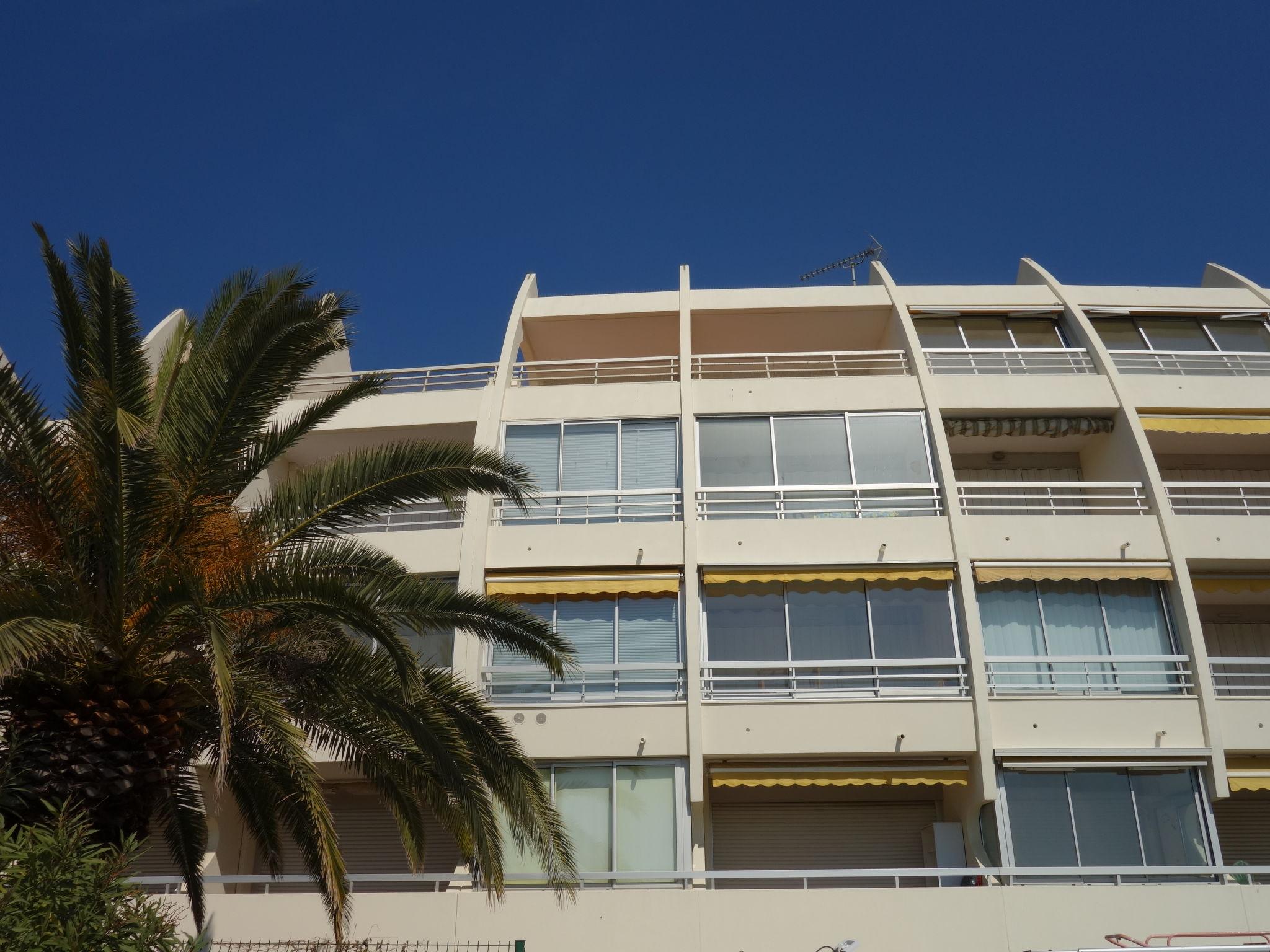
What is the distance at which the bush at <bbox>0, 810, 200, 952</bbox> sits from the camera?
26.9ft

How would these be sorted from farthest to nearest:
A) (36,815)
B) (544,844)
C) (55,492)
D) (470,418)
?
(470,418) < (544,844) < (55,492) < (36,815)

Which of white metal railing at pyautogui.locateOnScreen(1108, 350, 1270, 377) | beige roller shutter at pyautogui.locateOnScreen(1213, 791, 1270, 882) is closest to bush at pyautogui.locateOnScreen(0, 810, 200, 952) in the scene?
beige roller shutter at pyautogui.locateOnScreen(1213, 791, 1270, 882)

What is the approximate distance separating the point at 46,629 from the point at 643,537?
11.6 metres

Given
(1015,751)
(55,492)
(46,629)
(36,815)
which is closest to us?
(46,629)

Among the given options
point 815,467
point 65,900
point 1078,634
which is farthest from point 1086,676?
point 65,900

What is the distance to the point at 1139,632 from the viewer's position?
63.8ft

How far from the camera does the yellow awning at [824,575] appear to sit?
1942 centimetres

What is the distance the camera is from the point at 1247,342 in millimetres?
23625

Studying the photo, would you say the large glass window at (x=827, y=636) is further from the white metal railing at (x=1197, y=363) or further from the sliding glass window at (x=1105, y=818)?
the white metal railing at (x=1197, y=363)

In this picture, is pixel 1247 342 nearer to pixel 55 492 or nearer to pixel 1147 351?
pixel 1147 351

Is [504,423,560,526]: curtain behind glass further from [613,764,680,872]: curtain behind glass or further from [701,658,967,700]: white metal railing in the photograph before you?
[613,764,680,872]: curtain behind glass

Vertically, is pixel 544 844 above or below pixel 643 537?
below

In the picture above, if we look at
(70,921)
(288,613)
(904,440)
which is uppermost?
(904,440)

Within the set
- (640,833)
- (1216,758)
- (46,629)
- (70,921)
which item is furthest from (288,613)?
(1216,758)
